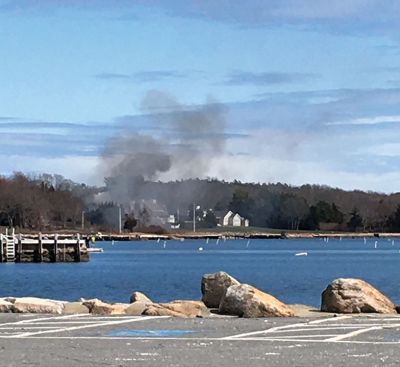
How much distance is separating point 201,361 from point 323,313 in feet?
36.6

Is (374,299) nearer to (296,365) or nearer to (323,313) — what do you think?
(323,313)

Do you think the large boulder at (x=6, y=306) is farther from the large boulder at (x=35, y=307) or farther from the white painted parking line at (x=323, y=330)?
the white painted parking line at (x=323, y=330)

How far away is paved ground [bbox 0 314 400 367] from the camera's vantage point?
17.7m

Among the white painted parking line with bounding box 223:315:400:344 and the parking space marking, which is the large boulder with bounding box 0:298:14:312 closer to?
the parking space marking

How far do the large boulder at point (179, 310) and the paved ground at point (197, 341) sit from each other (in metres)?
1.26

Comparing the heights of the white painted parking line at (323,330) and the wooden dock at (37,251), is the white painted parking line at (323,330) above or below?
below

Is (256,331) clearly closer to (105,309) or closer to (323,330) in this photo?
(323,330)

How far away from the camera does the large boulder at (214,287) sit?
105 feet

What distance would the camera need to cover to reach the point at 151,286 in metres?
72.1

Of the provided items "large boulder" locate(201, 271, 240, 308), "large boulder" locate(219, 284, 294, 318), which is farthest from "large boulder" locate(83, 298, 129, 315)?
"large boulder" locate(201, 271, 240, 308)

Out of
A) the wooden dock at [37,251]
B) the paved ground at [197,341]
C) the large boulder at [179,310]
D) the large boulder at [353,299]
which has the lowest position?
the paved ground at [197,341]

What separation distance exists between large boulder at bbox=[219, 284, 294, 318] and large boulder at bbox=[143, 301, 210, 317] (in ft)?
2.84

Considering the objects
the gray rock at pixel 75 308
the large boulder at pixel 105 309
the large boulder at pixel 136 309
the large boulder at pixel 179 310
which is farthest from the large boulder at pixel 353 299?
the gray rock at pixel 75 308

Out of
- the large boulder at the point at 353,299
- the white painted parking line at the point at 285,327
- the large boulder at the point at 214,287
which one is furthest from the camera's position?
the large boulder at the point at 214,287
